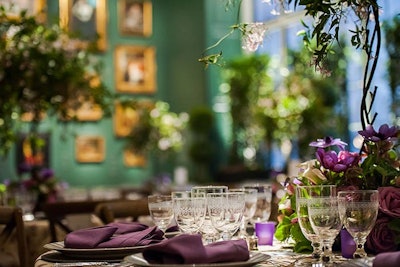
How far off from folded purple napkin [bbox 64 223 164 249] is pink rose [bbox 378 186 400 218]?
24.6 inches

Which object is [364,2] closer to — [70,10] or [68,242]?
[68,242]

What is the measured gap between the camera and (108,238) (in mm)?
2078

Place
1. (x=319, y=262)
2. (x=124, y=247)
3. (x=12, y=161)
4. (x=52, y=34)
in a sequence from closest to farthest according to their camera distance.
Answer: (x=319, y=262), (x=124, y=247), (x=52, y=34), (x=12, y=161)

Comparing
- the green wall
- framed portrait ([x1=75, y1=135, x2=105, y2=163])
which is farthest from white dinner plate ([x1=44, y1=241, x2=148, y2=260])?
framed portrait ([x1=75, y1=135, x2=105, y2=163])

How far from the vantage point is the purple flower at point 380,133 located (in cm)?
202

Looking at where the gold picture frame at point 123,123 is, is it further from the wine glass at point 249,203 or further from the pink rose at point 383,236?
the pink rose at point 383,236

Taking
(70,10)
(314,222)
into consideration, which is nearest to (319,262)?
(314,222)

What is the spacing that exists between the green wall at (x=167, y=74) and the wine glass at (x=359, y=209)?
10018 millimetres

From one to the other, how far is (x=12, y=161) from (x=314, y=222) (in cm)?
961

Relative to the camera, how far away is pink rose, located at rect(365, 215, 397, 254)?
1.91m

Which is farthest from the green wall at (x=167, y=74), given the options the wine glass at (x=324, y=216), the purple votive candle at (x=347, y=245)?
the wine glass at (x=324, y=216)

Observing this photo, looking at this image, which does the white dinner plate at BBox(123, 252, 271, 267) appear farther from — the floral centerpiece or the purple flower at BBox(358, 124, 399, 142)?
the purple flower at BBox(358, 124, 399, 142)

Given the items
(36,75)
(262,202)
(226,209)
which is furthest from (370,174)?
(36,75)

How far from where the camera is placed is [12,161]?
35.7 feet
